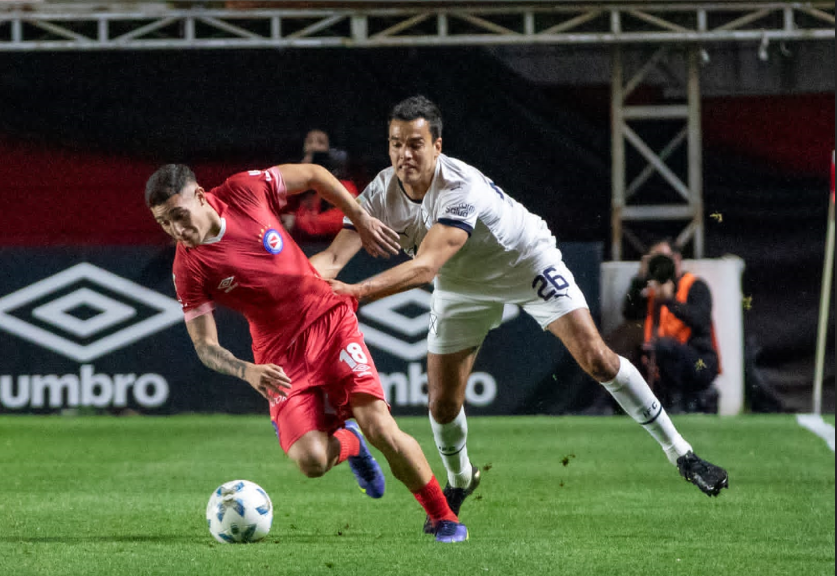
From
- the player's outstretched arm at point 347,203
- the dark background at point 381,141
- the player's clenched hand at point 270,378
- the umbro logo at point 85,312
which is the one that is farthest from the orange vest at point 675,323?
the player's clenched hand at point 270,378

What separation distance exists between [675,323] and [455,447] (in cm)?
546

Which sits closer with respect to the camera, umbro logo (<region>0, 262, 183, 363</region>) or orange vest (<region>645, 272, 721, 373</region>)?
orange vest (<region>645, 272, 721, 373</region>)

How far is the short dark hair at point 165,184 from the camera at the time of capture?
209 inches

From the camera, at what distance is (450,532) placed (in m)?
5.72

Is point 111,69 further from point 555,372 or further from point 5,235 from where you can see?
point 555,372

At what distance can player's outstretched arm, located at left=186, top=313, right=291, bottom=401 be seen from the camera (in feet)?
16.9

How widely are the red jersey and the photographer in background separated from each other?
614cm

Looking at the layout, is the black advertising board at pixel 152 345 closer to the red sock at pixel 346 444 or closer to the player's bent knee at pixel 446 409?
the player's bent knee at pixel 446 409

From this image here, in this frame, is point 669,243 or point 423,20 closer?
point 669,243

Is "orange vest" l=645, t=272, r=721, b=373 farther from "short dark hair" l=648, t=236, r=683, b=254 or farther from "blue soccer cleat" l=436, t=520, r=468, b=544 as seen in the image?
"blue soccer cleat" l=436, t=520, r=468, b=544

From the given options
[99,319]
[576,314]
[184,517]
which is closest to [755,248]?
[99,319]

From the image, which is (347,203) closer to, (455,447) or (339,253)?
(339,253)

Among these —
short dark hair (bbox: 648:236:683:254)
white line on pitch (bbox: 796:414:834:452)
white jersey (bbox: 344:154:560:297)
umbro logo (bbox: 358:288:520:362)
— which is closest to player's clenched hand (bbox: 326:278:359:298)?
white jersey (bbox: 344:154:560:297)

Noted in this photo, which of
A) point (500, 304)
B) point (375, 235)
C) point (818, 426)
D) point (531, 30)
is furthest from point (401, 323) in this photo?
point (375, 235)
